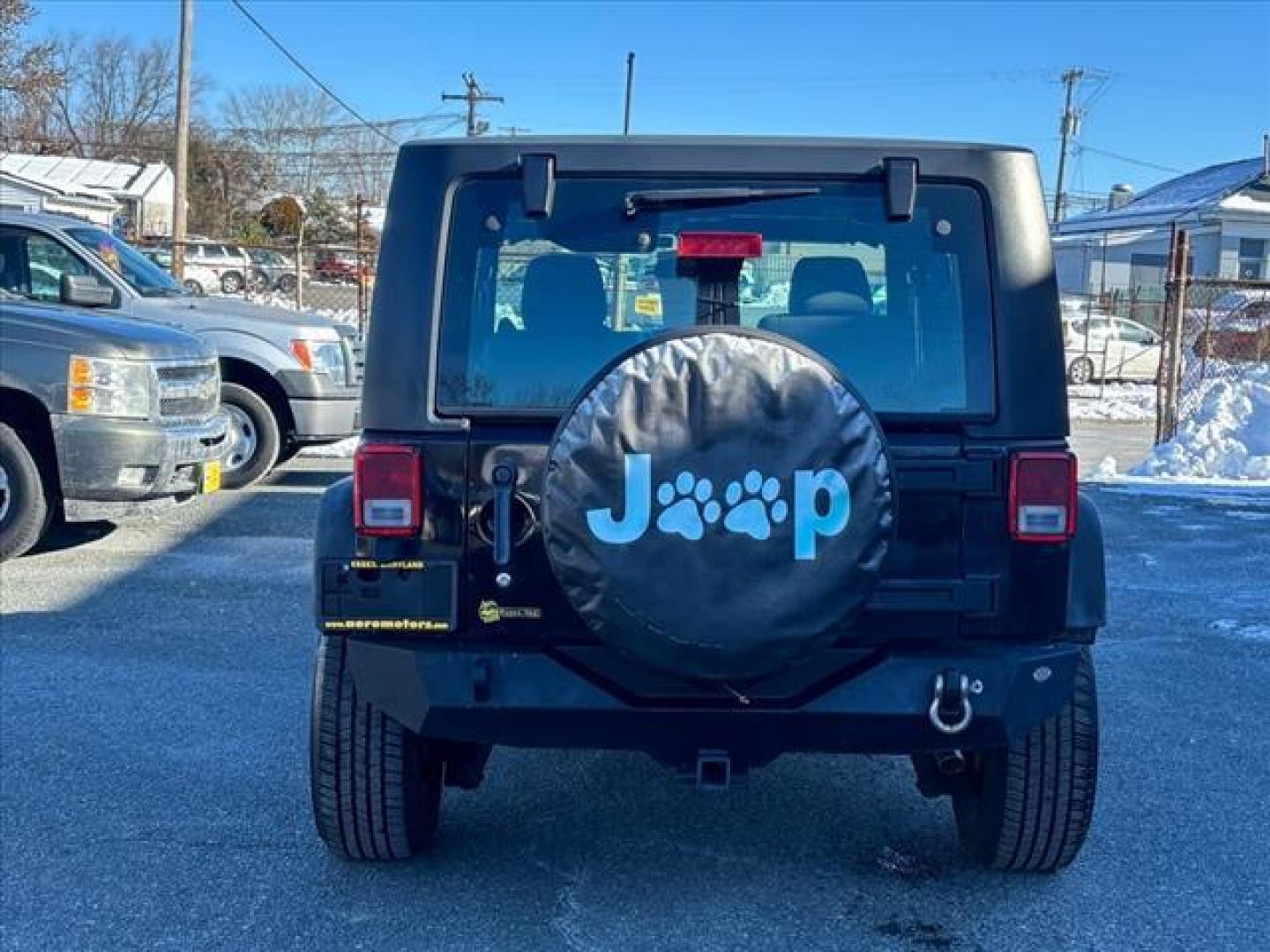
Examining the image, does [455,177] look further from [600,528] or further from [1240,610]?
[1240,610]

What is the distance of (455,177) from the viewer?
3.39 metres

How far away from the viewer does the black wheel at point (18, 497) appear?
24.8 feet

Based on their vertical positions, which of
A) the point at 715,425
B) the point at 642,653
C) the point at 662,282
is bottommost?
the point at 642,653

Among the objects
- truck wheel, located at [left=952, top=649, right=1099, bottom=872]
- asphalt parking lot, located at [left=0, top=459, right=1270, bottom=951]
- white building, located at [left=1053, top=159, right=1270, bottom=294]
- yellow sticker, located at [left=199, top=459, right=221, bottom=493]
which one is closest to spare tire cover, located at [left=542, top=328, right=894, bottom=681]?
truck wheel, located at [left=952, top=649, right=1099, bottom=872]

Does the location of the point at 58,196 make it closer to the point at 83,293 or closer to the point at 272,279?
the point at 272,279

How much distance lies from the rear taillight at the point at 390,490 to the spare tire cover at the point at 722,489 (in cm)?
46

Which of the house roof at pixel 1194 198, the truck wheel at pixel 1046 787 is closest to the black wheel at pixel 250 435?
the truck wheel at pixel 1046 787

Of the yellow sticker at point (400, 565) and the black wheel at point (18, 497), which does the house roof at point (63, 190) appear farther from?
the yellow sticker at point (400, 565)

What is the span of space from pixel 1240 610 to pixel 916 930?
15.4 ft

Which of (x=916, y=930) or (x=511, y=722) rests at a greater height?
(x=511, y=722)

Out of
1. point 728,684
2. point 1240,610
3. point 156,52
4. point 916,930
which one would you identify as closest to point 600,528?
point 728,684

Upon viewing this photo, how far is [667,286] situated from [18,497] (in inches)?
214

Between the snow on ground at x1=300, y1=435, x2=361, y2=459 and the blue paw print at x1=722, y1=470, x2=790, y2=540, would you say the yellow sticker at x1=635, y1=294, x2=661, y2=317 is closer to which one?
the blue paw print at x1=722, y1=470, x2=790, y2=540

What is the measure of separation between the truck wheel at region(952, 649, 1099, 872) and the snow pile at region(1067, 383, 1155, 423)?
51.9 ft
